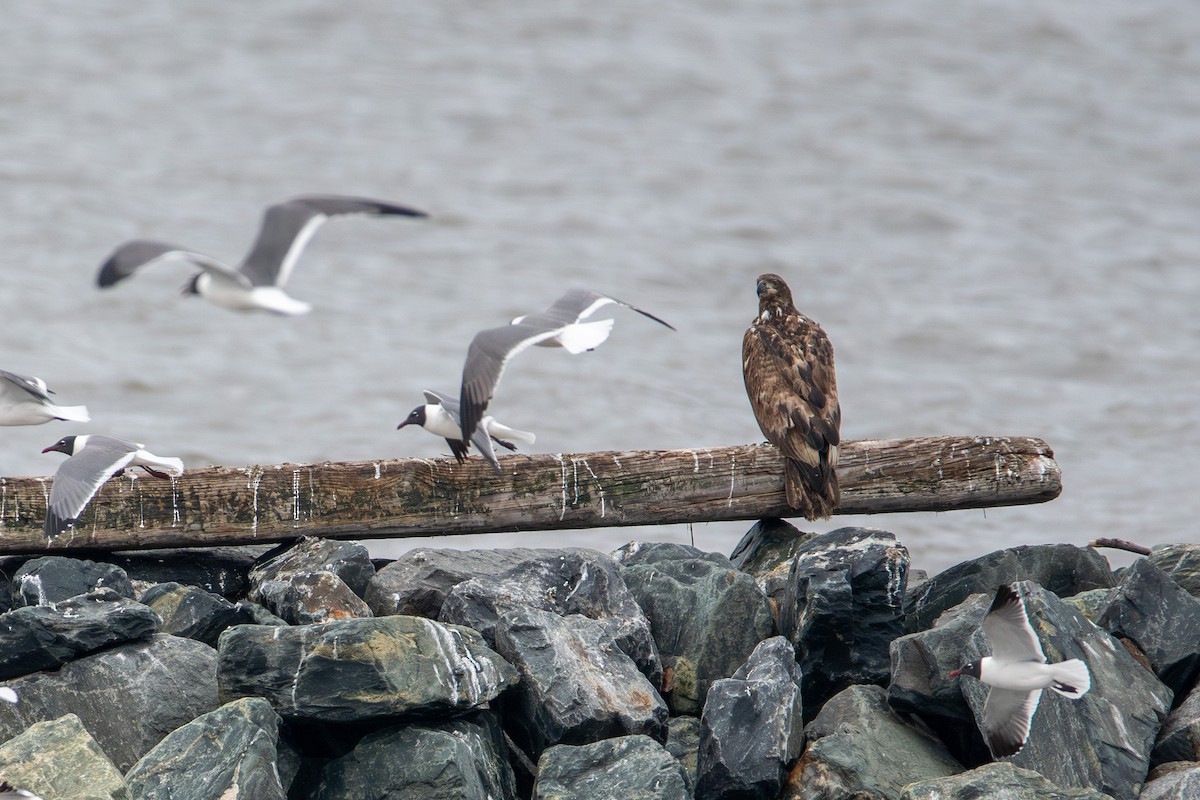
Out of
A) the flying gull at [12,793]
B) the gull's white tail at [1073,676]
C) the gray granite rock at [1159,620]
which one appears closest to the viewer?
the flying gull at [12,793]

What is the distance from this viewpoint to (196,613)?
6230 millimetres

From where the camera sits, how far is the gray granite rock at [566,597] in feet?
20.3

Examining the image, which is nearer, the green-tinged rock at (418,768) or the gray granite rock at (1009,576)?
the green-tinged rock at (418,768)

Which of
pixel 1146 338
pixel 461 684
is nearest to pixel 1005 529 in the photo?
pixel 1146 338

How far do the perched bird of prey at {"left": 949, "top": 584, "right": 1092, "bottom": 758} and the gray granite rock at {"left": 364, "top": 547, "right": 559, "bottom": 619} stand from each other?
2.13 meters

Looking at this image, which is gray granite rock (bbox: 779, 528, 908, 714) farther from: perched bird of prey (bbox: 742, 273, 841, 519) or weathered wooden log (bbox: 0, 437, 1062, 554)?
weathered wooden log (bbox: 0, 437, 1062, 554)

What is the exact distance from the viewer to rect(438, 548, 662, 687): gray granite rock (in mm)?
6191

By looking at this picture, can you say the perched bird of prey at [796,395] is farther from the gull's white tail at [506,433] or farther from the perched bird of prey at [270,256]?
the perched bird of prey at [270,256]

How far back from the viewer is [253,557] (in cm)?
715

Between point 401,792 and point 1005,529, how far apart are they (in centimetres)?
835

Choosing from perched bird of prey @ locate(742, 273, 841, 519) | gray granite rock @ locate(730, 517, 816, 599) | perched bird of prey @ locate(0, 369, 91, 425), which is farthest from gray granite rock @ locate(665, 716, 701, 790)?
perched bird of prey @ locate(0, 369, 91, 425)

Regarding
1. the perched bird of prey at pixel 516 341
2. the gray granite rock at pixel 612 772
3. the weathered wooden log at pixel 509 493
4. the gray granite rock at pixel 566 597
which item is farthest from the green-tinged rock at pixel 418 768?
the weathered wooden log at pixel 509 493

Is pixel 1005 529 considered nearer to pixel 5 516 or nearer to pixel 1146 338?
pixel 1146 338

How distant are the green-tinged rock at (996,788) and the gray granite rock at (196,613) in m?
2.90
